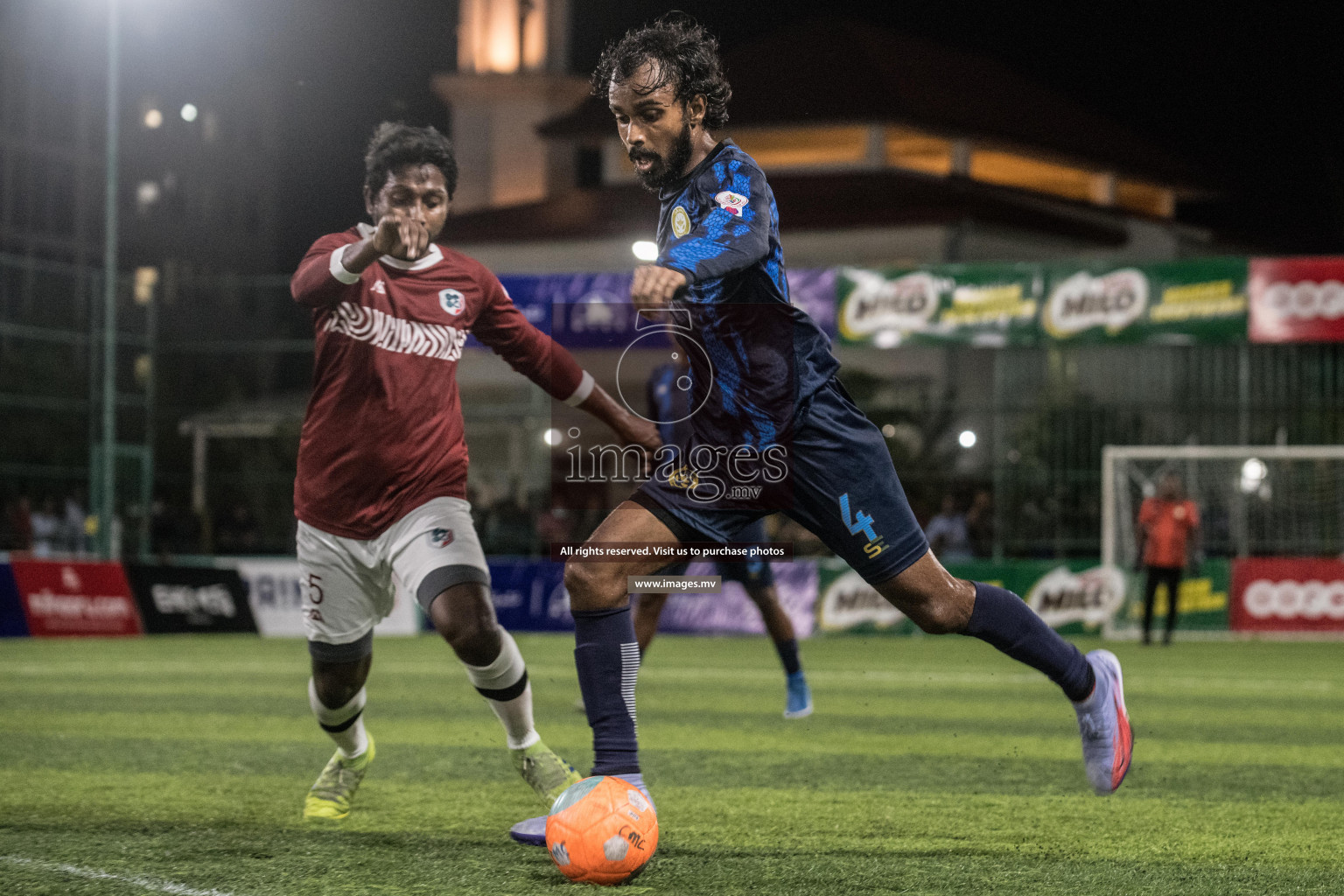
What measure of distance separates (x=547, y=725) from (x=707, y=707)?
167 cm

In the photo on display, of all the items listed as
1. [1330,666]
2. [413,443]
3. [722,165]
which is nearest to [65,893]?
[413,443]

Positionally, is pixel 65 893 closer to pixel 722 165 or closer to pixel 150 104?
pixel 722 165

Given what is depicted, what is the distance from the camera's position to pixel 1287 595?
66.1 feet

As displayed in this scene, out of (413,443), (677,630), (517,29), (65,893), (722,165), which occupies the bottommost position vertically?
(677,630)

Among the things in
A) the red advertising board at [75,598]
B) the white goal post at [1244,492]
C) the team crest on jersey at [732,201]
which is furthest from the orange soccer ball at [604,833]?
the white goal post at [1244,492]

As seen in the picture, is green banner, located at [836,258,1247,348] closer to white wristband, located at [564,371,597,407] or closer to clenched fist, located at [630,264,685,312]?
white wristband, located at [564,371,597,407]

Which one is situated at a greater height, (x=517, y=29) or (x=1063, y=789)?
(x=517, y=29)

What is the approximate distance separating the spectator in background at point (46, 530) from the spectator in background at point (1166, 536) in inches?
511

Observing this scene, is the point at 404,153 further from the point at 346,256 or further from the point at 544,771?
the point at 544,771

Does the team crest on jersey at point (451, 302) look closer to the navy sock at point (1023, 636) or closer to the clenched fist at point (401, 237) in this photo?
the clenched fist at point (401, 237)

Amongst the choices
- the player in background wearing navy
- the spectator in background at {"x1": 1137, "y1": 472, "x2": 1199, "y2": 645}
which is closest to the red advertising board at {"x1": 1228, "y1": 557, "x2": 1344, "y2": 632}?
the spectator in background at {"x1": 1137, "y1": 472, "x2": 1199, "y2": 645}

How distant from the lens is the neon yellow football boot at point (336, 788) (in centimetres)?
563

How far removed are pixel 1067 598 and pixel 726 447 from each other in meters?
16.6

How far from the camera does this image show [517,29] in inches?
1689
